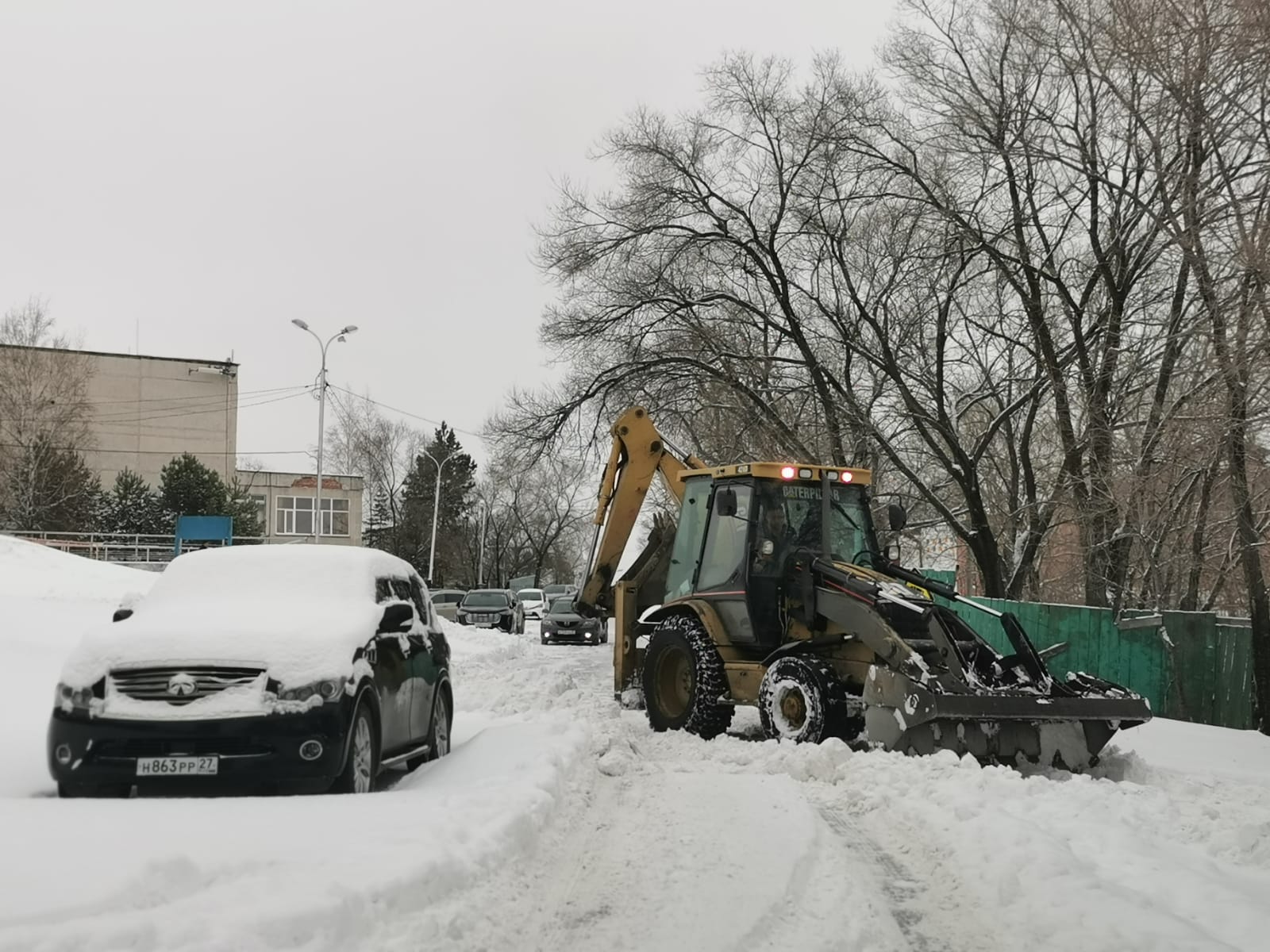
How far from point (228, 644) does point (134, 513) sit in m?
54.6

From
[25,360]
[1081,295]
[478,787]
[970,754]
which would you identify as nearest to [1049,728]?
[970,754]

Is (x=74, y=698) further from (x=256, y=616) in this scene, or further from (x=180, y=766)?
(x=256, y=616)

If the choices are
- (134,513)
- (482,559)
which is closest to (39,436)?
(134,513)

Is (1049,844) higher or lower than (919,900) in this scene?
higher

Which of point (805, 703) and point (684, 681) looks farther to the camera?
point (684, 681)

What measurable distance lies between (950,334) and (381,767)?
20.2 metres

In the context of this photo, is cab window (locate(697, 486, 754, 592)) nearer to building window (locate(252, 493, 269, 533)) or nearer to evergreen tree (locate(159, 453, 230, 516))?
evergreen tree (locate(159, 453, 230, 516))

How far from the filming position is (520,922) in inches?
215

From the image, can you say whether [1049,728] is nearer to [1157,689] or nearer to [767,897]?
[767,897]

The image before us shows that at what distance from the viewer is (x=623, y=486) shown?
15711 millimetres

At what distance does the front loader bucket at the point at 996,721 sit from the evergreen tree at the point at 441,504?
69.9 metres

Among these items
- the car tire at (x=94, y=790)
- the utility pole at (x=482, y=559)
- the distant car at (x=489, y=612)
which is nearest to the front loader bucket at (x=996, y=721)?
the car tire at (x=94, y=790)

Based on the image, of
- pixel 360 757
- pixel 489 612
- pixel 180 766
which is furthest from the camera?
pixel 489 612

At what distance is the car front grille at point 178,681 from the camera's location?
7.69 m
